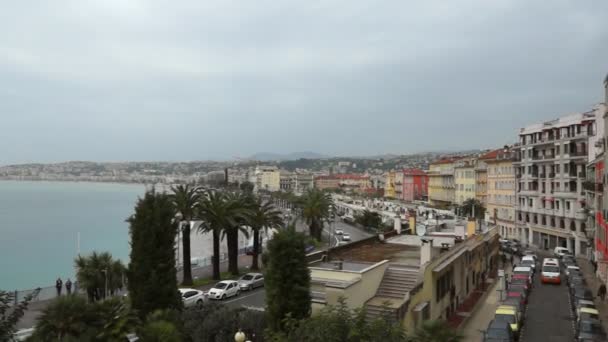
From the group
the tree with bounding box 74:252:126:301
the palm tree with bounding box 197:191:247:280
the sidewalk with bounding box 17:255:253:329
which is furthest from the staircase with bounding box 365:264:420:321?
the palm tree with bounding box 197:191:247:280

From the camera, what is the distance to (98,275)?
2548 cm

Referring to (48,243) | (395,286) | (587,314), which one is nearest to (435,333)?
(395,286)

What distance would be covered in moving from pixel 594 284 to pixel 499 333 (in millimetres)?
21023

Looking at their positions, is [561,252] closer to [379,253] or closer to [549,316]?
[549,316]

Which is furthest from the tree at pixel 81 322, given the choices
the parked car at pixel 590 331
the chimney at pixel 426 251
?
the parked car at pixel 590 331

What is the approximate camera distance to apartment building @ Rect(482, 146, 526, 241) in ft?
216

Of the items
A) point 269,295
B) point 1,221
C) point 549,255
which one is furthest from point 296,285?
point 1,221

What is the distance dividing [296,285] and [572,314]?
781 inches

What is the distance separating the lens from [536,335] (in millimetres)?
21781

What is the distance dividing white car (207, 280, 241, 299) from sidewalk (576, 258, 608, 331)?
18.5 meters

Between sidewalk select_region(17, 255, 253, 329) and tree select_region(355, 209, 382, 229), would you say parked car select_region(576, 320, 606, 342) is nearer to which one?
sidewalk select_region(17, 255, 253, 329)

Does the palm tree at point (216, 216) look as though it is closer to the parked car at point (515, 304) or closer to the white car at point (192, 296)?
the white car at point (192, 296)

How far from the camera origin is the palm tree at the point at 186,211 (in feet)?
101

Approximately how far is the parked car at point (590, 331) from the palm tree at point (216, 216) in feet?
69.3
